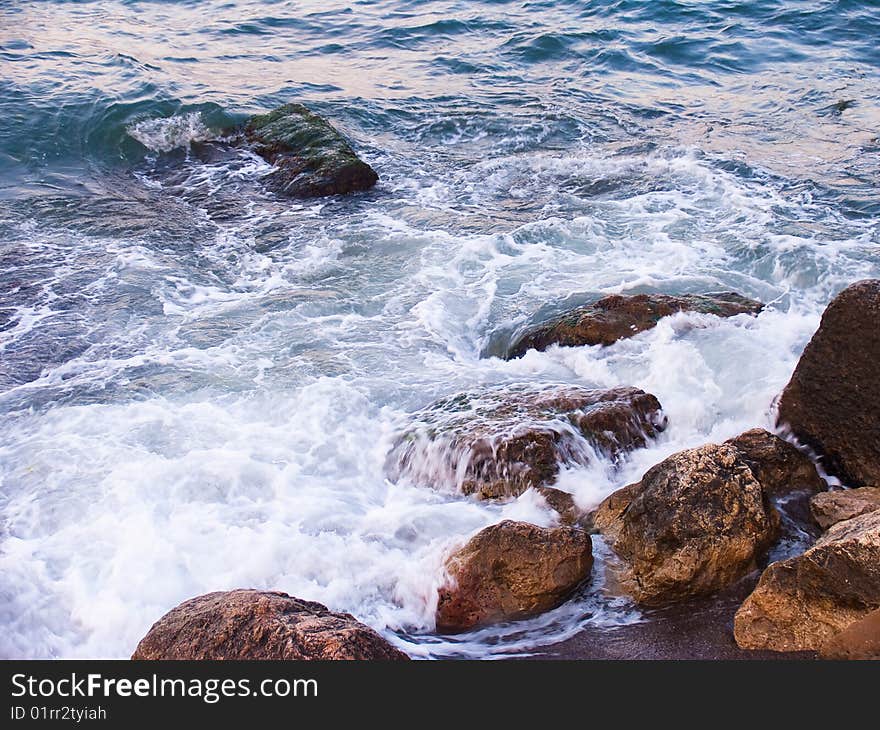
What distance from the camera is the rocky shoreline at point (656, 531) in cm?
356

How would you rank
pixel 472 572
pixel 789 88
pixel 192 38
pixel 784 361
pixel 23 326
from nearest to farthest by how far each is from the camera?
pixel 472 572 < pixel 784 361 < pixel 23 326 < pixel 789 88 < pixel 192 38

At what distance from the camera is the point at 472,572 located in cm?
430

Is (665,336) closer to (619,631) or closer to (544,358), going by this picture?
(544,358)

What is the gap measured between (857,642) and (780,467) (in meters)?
1.47

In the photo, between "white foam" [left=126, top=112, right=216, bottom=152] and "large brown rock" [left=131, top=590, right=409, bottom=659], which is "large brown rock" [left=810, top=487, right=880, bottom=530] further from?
"white foam" [left=126, top=112, right=216, bottom=152]

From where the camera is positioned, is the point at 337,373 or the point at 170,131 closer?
the point at 337,373

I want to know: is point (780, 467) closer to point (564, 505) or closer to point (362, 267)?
point (564, 505)

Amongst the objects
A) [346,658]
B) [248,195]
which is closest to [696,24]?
[248,195]

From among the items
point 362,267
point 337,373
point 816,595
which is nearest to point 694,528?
point 816,595

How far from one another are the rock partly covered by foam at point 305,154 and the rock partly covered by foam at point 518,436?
5.02 metres

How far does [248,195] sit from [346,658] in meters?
7.77

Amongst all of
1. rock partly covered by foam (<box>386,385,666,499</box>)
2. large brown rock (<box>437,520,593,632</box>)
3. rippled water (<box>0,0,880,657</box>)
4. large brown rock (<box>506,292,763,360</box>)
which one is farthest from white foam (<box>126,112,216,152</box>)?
large brown rock (<box>437,520,593,632</box>)

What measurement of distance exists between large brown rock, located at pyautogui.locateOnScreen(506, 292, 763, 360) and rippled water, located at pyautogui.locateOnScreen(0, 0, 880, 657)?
136mm

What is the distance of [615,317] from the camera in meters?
6.93
